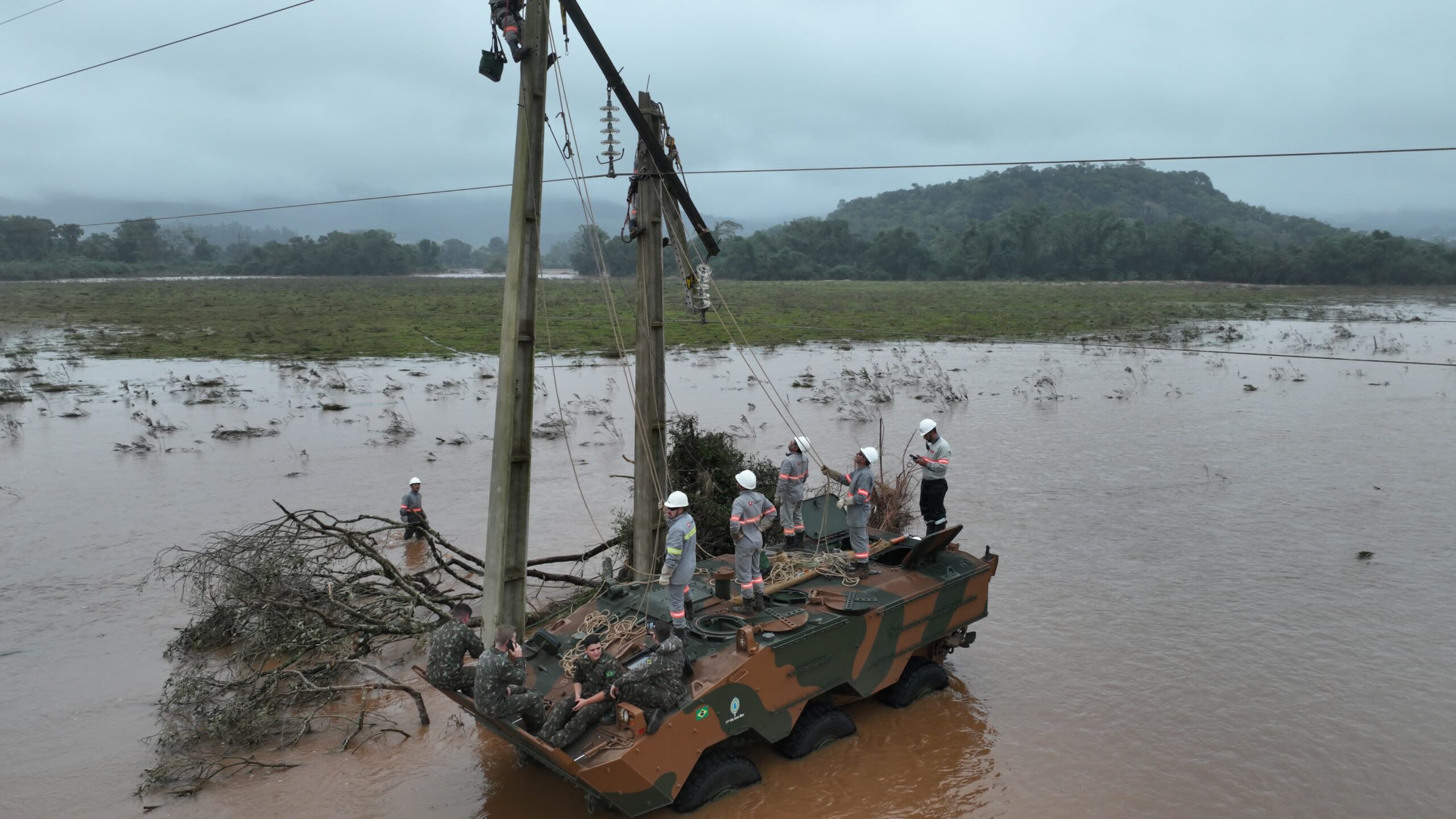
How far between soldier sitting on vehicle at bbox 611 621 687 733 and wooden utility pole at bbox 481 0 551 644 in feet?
5.43

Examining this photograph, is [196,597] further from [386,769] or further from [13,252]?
[13,252]

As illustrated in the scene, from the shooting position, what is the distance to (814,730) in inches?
365

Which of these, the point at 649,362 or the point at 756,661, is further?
the point at 649,362

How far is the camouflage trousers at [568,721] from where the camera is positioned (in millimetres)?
7707

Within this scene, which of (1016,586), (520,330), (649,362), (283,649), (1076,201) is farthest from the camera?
(1076,201)

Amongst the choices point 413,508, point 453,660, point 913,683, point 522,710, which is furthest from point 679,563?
point 413,508

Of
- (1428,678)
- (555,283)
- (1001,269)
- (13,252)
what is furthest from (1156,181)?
(1428,678)

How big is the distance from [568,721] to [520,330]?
3.38 metres

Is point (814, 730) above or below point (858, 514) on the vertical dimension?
below

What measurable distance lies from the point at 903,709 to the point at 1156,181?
183215mm

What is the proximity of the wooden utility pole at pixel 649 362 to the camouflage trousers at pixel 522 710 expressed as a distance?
267 cm

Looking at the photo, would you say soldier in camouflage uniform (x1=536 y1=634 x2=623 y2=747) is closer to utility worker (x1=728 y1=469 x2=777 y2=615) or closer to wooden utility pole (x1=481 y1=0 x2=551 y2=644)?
wooden utility pole (x1=481 y1=0 x2=551 y2=644)

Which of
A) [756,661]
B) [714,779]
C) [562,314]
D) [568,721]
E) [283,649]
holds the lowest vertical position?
[714,779]

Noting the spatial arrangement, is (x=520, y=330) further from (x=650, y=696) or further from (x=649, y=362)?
(x=650, y=696)
